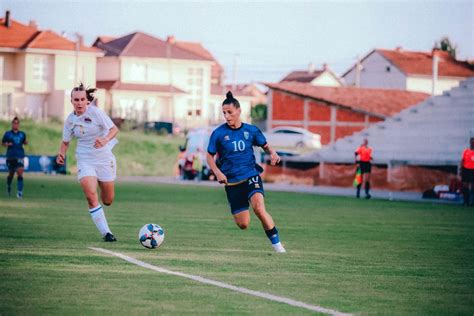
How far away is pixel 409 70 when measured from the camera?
318ft

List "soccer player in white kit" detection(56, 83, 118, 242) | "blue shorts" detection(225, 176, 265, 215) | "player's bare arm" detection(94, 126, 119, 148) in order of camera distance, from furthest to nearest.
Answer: "soccer player in white kit" detection(56, 83, 118, 242)
"player's bare arm" detection(94, 126, 119, 148)
"blue shorts" detection(225, 176, 265, 215)

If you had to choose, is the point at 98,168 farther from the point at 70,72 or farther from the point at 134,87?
the point at 134,87

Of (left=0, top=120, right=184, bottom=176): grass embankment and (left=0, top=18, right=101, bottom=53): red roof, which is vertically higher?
(left=0, top=18, right=101, bottom=53): red roof

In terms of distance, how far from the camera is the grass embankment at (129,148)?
61.2 m

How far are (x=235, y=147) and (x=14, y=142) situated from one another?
14563mm

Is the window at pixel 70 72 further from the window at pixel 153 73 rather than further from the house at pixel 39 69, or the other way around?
the window at pixel 153 73

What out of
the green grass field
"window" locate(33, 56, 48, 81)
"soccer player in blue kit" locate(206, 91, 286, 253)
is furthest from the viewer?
"window" locate(33, 56, 48, 81)

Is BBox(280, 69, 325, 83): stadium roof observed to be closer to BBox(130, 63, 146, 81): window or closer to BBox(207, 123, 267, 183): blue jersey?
BBox(130, 63, 146, 81): window

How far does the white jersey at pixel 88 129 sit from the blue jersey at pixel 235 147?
6.93ft

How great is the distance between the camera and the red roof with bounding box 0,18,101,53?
80.4m

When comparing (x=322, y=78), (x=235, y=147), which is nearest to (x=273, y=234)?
(x=235, y=147)

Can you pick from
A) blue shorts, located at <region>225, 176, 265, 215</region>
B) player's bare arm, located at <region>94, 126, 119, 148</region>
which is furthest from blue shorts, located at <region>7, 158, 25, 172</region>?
blue shorts, located at <region>225, 176, 265, 215</region>

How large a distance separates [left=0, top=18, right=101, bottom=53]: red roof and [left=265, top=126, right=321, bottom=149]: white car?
21139 millimetres

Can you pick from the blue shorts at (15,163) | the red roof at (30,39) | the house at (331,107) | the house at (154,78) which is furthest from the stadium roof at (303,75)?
the blue shorts at (15,163)
